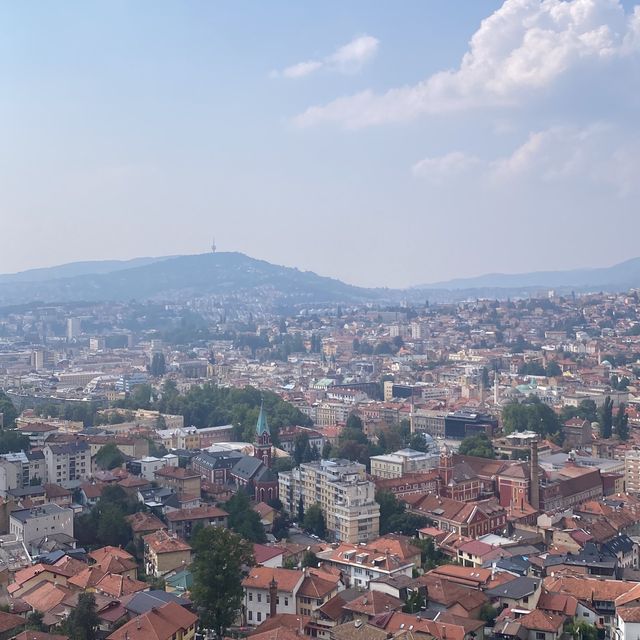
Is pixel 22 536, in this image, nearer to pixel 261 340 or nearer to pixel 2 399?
pixel 2 399

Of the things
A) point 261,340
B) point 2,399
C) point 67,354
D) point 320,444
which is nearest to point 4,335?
point 67,354

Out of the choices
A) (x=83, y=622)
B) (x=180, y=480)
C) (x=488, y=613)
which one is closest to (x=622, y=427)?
(x=180, y=480)

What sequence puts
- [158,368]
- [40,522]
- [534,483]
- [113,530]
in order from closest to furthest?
[40,522], [113,530], [534,483], [158,368]

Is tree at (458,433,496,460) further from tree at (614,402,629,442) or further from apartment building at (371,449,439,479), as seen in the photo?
tree at (614,402,629,442)

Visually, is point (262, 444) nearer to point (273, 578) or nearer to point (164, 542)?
point (164, 542)

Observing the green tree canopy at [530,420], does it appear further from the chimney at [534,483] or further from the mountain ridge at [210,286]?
the mountain ridge at [210,286]
